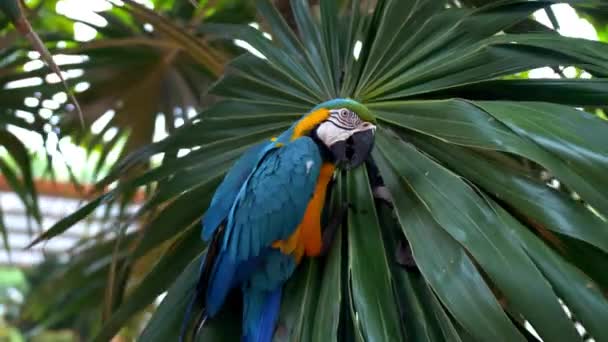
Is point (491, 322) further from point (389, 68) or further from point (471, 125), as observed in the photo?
point (389, 68)

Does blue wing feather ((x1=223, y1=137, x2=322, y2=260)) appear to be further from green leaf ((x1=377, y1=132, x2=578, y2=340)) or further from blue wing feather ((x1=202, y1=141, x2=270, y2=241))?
green leaf ((x1=377, y1=132, x2=578, y2=340))

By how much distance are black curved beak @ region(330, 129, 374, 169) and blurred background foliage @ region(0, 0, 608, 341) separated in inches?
8.4

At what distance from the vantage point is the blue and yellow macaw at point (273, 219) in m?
0.86

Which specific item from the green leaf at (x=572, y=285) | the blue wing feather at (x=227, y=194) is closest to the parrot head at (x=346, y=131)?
the blue wing feather at (x=227, y=194)

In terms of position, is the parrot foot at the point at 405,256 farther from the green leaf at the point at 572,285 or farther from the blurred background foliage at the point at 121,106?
the blurred background foliage at the point at 121,106

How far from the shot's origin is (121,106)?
1827mm

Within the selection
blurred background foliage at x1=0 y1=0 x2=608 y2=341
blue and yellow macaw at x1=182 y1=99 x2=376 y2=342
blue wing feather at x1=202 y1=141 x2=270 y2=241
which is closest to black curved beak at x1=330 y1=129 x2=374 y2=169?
blue and yellow macaw at x1=182 y1=99 x2=376 y2=342

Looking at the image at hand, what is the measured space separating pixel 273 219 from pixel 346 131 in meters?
0.15

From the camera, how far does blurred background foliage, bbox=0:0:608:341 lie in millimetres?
1104

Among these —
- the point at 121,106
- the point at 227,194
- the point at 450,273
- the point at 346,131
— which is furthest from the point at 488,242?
the point at 121,106

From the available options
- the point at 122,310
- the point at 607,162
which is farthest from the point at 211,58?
the point at 607,162

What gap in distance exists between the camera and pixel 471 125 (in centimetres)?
78

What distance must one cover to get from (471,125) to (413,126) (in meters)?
0.11

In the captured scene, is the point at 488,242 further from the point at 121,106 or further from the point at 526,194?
the point at 121,106
